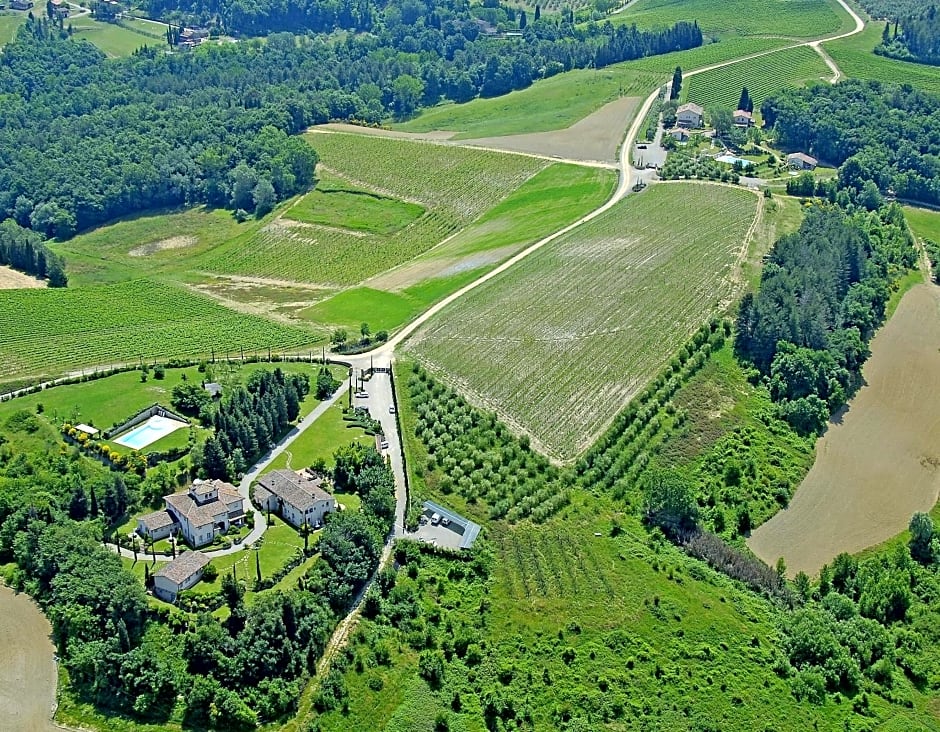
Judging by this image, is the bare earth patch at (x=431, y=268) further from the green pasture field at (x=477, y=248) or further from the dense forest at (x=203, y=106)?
the dense forest at (x=203, y=106)

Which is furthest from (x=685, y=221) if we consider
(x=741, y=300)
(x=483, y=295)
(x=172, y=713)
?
(x=172, y=713)

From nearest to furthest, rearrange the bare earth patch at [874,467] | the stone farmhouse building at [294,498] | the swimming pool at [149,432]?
the stone farmhouse building at [294,498]
the bare earth patch at [874,467]
the swimming pool at [149,432]

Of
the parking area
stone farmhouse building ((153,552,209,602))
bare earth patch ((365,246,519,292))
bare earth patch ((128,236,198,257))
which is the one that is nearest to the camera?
stone farmhouse building ((153,552,209,602))

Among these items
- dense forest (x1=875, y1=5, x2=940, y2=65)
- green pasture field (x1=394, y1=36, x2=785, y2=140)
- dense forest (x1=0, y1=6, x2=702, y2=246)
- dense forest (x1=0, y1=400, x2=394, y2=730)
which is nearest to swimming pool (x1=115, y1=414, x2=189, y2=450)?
dense forest (x1=0, y1=400, x2=394, y2=730)

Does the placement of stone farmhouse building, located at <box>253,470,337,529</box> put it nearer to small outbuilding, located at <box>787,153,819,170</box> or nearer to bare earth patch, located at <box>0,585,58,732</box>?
bare earth patch, located at <box>0,585,58,732</box>

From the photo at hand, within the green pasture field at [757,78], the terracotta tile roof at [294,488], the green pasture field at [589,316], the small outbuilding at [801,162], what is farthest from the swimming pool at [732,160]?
the terracotta tile roof at [294,488]

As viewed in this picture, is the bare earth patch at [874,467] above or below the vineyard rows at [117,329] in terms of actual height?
below
